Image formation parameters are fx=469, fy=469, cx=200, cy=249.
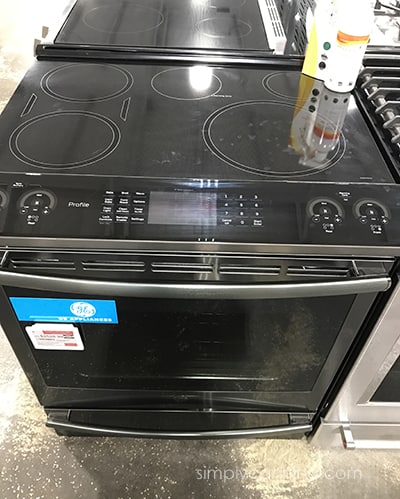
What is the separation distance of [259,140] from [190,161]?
14 cm

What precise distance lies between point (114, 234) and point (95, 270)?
10cm

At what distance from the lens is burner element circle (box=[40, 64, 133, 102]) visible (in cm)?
91

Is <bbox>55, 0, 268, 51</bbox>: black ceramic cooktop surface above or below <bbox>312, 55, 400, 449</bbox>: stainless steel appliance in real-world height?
above

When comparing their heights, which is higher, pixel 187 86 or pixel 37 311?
pixel 187 86

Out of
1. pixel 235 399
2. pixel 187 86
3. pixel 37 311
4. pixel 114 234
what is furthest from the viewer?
pixel 235 399

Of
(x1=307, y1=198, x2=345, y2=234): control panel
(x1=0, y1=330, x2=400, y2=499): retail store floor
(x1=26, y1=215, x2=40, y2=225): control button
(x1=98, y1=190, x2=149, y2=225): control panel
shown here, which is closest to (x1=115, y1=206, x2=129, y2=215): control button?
(x1=98, y1=190, x2=149, y2=225): control panel

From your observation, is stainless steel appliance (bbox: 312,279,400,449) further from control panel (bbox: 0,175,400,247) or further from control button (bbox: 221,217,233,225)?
control button (bbox: 221,217,233,225)

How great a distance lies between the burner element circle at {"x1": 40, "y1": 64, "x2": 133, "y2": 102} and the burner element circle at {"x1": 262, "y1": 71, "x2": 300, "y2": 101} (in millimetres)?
287

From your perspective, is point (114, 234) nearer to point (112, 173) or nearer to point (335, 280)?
point (112, 173)

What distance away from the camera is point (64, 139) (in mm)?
807

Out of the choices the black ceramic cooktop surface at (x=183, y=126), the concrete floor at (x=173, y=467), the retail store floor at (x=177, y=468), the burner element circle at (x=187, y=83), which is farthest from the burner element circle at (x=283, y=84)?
the retail store floor at (x=177, y=468)

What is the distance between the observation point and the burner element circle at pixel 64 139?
766 mm

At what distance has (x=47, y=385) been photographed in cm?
104

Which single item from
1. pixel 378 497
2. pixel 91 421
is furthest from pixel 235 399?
pixel 378 497
